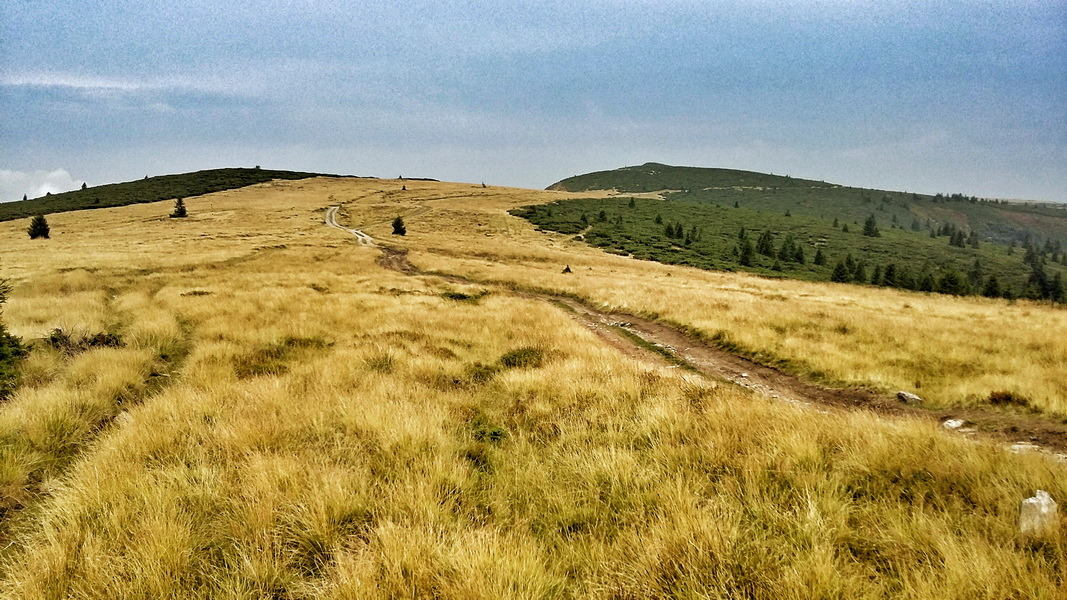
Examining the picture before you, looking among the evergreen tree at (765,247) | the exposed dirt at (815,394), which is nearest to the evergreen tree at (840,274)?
the evergreen tree at (765,247)

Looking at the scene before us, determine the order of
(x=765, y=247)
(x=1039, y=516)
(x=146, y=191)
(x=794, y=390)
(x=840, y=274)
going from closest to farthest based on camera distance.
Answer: (x=1039, y=516) → (x=794, y=390) → (x=840, y=274) → (x=765, y=247) → (x=146, y=191)

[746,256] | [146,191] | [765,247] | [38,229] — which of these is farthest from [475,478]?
[146,191]

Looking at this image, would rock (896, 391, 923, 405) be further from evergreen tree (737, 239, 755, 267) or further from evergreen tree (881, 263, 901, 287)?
evergreen tree (881, 263, 901, 287)

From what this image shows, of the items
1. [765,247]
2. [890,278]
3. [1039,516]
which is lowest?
[890,278]

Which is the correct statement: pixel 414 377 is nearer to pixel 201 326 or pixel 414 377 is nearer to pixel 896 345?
pixel 201 326

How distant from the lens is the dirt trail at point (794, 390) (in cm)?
706

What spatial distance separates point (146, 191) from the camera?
111750 millimetres

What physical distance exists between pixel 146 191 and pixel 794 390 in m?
153

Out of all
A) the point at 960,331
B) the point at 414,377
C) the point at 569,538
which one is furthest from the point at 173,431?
the point at 960,331

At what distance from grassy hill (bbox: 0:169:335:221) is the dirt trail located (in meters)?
124

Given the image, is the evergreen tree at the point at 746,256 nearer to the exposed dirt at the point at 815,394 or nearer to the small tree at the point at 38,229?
the exposed dirt at the point at 815,394

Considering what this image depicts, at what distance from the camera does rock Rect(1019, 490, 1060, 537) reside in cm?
319

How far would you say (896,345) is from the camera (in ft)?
41.8

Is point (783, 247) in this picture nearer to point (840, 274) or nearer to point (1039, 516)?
point (840, 274)
